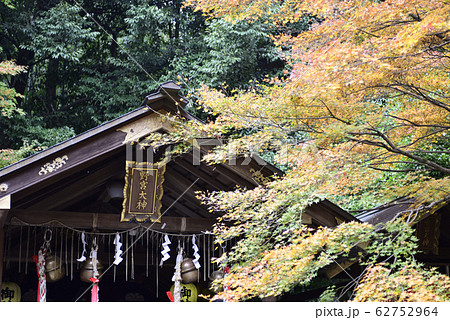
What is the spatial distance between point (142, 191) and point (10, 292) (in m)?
3.04

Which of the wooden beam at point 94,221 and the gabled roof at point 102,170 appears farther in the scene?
the wooden beam at point 94,221

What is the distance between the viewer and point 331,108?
18.4 ft

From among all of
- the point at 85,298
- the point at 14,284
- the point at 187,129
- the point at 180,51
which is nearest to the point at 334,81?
the point at 187,129

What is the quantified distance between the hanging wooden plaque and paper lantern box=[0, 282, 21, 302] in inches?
102

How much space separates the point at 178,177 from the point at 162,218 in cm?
69

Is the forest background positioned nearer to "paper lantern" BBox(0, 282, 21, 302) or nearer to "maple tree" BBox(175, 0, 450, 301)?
"maple tree" BBox(175, 0, 450, 301)

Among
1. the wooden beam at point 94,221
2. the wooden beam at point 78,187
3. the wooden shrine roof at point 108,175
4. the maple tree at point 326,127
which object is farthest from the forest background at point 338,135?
the wooden beam at point 78,187

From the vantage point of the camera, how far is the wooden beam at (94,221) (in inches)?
240

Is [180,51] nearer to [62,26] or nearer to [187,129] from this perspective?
[62,26]

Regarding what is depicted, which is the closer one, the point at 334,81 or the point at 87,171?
the point at 334,81

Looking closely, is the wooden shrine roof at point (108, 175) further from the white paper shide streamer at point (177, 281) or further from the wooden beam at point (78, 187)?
the white paper shide streamer at point (177, 281)

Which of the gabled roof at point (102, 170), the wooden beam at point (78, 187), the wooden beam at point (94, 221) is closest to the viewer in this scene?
the gabled roof at point (102, 170)

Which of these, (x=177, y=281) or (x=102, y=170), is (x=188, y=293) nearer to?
(x=177, y=281)

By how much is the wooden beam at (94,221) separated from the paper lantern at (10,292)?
1.97m
